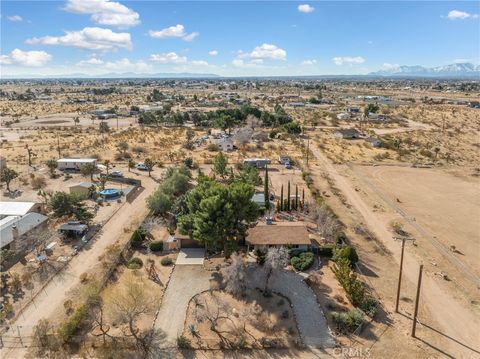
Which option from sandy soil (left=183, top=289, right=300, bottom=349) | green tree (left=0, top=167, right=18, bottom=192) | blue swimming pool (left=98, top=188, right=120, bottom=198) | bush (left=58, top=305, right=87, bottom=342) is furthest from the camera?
green tree (left=0, top=167, right=18, bottom=192)

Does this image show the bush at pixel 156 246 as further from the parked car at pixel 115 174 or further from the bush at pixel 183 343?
the parked car at pixel 115 174

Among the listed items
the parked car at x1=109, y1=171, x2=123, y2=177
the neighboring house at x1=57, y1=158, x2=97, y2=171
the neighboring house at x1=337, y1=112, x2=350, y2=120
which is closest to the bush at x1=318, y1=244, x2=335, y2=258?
the parked car at x1=109, y1=171, x2=123, y2=177

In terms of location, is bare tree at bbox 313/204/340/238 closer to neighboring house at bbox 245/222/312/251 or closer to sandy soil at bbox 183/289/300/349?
neighboring house at bbox 245/222/312/251

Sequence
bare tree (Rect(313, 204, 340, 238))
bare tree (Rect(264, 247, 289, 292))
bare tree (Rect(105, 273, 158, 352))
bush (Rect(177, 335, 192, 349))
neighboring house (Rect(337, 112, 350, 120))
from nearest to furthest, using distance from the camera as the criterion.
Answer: bush (Rect(177, 335, 192, 349)) → bare tree (Rect(105, 273, 158, 352)) → bare tree (Rect(264, 247, 289, 292)) → bare tree (Rect(313, 204, 340, 238)) → neighboring house (Rect(337, 112, 350, 120))

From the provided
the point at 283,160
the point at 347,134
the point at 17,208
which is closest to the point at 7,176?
the point at 17,208

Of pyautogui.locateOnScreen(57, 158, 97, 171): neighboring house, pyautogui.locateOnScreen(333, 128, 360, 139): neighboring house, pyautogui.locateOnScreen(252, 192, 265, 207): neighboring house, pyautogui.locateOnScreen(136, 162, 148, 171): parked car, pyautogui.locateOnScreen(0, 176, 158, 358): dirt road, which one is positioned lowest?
pyautogui.locateOnScreen(0, 176, 158, 358): dirt road

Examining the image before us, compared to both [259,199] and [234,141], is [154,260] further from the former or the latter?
[234,141]

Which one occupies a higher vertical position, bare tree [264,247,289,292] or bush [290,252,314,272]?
bare tree [264,247,289,292]
